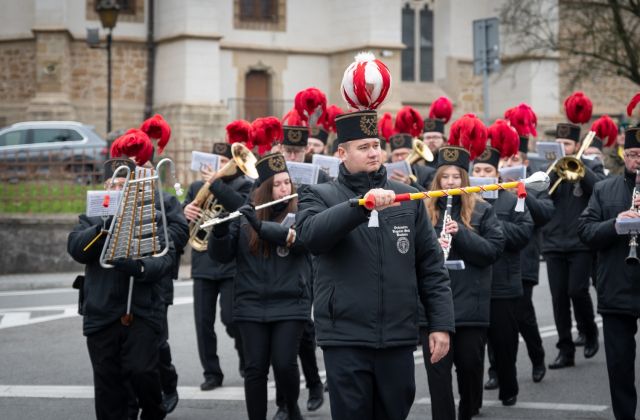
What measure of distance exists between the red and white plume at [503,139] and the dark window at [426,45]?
90.4 feet

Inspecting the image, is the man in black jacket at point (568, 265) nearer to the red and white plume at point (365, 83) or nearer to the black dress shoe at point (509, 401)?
the black dress shoe at point (509, 401)

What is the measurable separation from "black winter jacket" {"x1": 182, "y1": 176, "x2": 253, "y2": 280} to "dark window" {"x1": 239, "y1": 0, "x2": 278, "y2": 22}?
24.1 meters

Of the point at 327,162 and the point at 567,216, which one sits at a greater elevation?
the point at 327,162

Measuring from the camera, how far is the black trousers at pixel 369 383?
6.07m

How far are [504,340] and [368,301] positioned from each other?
3503 mm

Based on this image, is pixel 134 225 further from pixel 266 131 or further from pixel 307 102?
pixel 307 102

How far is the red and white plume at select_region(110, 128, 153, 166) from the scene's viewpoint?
8367mm

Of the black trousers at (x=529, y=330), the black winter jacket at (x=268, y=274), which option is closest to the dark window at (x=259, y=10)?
the black trousers at (x=529, y=330)

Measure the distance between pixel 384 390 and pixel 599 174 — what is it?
21.8ft

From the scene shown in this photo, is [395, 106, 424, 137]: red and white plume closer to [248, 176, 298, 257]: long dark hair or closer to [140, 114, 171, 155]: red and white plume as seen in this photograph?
[140, 114, 171, 155]: red and white plume

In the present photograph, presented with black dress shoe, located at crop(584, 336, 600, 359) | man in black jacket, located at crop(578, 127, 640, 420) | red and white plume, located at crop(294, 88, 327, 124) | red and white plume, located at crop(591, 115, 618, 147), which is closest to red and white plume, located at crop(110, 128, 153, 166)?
man in black jacket, located at crop(578, 127, 640, 420)

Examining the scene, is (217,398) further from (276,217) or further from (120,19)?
(120,19)

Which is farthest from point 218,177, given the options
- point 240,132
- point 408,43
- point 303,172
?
point 408,43

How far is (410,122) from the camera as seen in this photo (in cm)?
1379
